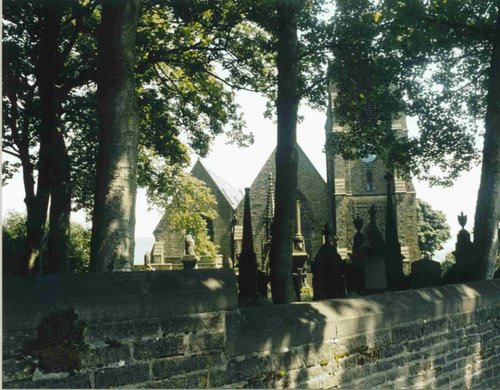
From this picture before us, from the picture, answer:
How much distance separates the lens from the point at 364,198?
117 ft

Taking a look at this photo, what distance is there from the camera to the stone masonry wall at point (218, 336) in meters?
2.89

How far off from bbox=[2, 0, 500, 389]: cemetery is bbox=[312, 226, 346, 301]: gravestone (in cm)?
3

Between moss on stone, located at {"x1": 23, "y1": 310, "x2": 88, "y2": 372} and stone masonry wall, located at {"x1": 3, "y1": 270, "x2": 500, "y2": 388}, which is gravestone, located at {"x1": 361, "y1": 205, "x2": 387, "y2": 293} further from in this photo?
moss on stone, located at {"x1": 23, "y1": 310, "x2": 88, "y2": 372}

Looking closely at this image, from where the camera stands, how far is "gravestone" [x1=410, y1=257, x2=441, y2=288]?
781 cm

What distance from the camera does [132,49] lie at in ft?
22.4

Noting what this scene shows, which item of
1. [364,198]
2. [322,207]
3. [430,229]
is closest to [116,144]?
[364,198]

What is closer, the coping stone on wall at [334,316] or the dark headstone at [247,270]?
the coping stone on wall at [334,316]

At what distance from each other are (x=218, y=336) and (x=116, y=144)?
369 cm

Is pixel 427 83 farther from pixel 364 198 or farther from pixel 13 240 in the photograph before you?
pixel 13 240

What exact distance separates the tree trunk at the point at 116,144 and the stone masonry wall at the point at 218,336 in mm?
Answer: 2868

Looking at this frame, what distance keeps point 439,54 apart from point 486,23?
2.05 metres

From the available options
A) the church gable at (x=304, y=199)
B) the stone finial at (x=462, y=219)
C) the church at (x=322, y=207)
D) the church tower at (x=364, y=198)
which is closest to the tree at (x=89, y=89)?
the stone finial at (x=462, y=219)

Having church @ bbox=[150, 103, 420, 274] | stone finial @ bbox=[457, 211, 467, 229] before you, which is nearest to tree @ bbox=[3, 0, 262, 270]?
stone finial @ bbox=[457, 211, 467, 229]

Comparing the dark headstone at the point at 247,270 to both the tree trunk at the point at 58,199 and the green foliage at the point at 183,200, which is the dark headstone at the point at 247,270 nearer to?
the tree trunk at the point at 58,199
